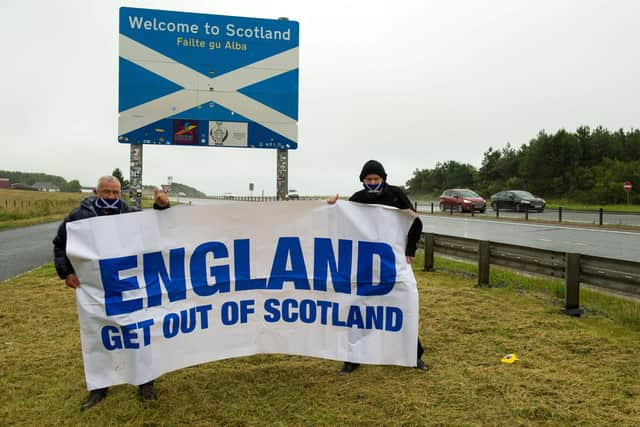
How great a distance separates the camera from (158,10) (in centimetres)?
547

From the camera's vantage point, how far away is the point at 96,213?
3.85m

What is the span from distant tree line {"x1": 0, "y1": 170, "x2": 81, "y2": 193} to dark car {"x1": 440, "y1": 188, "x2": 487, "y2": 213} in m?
162

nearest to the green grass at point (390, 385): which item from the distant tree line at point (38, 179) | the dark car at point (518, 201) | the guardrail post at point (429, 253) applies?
the guardrail post at point (429, 253)

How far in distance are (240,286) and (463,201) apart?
31.7m

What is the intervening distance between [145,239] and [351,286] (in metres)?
1.86

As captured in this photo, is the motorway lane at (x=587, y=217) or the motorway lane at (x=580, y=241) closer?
the motorway lane at (x=580, y=241)

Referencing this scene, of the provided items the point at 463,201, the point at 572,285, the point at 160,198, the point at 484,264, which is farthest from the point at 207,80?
the point at 463,201

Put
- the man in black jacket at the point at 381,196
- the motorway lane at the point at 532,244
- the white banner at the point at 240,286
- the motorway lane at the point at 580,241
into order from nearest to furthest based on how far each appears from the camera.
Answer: the white banner at the point at 240,286, the man in black jacket at the point at 381,196, the motorway lane at the point at 532,244, the motorway lane at the point at 580,241

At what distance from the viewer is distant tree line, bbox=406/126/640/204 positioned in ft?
164

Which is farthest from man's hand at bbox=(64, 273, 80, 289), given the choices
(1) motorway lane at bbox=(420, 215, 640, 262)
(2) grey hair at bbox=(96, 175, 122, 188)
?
(1) motorway lane at bbox=(420, 215, 640, 262)

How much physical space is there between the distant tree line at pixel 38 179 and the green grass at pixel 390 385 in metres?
183

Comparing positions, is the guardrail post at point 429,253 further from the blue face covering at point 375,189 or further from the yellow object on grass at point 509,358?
the blue face covering at point 375,189

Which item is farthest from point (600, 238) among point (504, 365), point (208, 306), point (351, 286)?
point (208, 306)

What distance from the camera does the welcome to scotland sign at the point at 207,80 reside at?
17.9 ft
